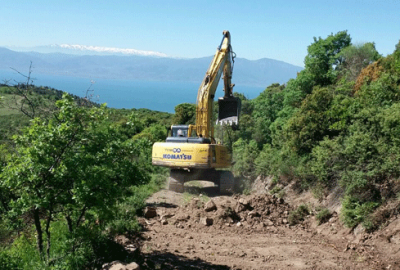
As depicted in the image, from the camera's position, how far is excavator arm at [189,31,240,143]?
22.5 m

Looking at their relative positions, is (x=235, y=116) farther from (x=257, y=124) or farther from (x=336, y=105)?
(x=257, y=124)

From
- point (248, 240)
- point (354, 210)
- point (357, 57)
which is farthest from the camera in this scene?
point (357, 57)

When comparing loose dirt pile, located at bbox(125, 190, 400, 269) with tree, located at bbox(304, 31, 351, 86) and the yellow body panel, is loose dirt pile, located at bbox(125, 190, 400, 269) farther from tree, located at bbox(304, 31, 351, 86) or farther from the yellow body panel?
tree, located at bbox(304, 31, 351, 86)

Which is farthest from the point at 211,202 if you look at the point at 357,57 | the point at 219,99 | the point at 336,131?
the point at 357,57

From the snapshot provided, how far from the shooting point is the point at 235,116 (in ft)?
75.2

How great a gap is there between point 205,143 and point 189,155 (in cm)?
91

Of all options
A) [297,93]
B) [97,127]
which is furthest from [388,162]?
[297,93]

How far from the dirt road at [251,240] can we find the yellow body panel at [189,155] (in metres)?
2.70

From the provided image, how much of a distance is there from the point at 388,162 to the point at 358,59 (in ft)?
60.6

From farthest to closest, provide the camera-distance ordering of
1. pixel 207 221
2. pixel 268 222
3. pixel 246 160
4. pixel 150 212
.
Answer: pixel 246 160 < pixel 150 212 < pixel 268 222 < pixel 207 221

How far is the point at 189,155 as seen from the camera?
67.7 ft

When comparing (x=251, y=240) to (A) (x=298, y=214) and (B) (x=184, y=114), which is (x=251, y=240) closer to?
(A) (x=298, y=214)

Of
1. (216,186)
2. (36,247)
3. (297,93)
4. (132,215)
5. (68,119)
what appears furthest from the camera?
(297,93)

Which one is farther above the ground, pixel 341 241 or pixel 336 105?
pixel 336 105
